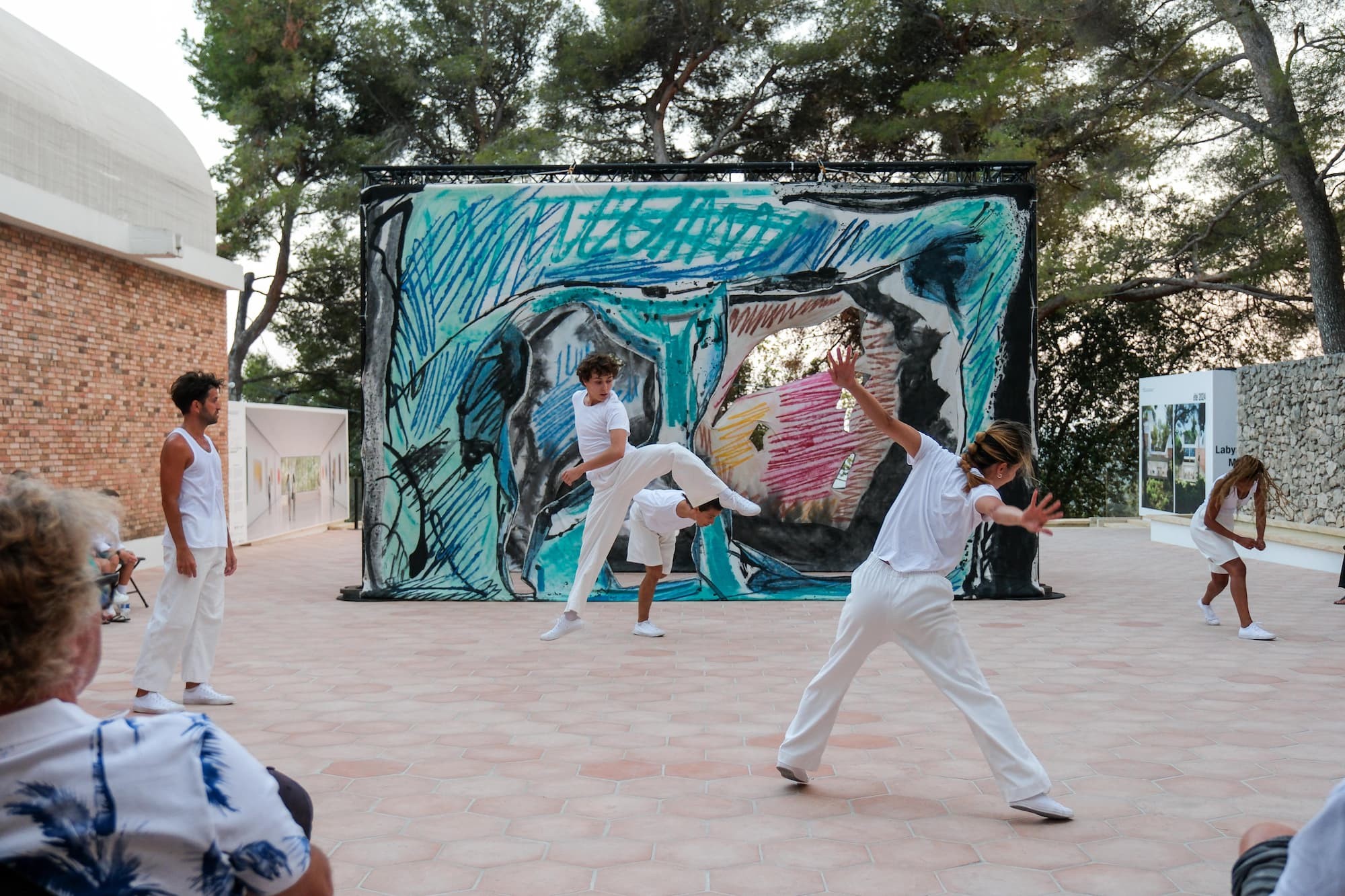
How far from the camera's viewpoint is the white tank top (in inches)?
224

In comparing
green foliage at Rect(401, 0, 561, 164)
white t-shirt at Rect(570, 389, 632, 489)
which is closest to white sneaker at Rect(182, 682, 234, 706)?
white t-shirt at Rect(570, 389, 632, 489)

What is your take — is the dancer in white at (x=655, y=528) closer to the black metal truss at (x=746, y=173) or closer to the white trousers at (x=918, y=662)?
the black metal truss at (x=746, y=173)

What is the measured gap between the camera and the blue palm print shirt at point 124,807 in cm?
151

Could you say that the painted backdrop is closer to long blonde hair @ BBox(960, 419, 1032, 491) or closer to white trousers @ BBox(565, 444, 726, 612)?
white trousers @ BBox(565, 444, 726, 612)

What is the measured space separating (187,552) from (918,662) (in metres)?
3.57

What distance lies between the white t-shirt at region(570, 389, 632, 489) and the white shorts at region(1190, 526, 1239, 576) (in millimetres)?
4106

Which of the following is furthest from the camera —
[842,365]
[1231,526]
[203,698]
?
[1231,526]

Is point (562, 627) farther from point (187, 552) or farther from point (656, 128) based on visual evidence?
point (656, 128)

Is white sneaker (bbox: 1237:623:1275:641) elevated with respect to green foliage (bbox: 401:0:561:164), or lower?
lower

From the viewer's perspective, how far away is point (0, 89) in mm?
11102

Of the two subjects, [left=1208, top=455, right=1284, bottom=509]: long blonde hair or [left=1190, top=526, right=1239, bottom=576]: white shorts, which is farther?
[left=1190, top=526, right=1239, bottom=576]: white shorts

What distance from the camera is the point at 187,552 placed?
5637 mm

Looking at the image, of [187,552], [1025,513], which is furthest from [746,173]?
[1025,513]

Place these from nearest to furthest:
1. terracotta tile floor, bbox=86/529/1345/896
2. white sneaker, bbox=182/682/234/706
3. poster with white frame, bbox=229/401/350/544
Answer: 1. terracotta tile floor, bbox=86/529/1345/896
2. white sneaker, bbox=182/682/234/706
3. poster with white frame, bbox=229/401/350/544
